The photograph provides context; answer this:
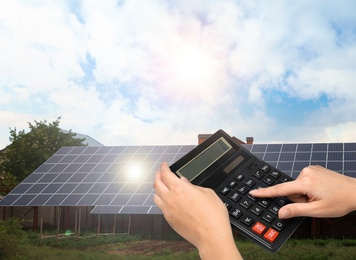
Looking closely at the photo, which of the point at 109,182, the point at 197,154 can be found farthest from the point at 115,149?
the point at 197,154

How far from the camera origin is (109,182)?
2567 centimetres

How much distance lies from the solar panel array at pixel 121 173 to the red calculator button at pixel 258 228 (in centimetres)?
1978

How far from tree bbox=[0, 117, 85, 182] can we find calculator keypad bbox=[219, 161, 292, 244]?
38.4 meters

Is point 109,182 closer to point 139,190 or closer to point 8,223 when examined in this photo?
point 139,190

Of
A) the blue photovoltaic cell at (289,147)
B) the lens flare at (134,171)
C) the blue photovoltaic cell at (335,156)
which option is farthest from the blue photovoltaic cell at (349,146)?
the lens flare at (134,171)

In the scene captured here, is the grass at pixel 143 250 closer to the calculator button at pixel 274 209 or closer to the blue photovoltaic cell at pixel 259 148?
the blue photovoltaic cell at pixel 259 148

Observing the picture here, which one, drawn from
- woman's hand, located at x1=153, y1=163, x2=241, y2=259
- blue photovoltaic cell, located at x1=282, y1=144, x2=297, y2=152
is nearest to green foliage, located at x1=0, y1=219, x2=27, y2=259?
blue photovoltaic cell, located at x1=282, y1=144, x2=297, y2=152

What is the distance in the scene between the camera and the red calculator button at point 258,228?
7.88 ft

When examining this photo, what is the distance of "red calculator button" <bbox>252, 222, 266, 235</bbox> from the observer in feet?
7.88

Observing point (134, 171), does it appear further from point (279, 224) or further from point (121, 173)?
point (279, 224)

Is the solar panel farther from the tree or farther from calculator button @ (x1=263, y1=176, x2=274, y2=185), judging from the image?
calculator button @ (x1=263, y1=176, x2=274, y2=185)

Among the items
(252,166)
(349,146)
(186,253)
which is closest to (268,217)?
(252,166)

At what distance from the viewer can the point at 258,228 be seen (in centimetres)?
241

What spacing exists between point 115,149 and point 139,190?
6.56 m
